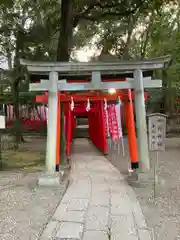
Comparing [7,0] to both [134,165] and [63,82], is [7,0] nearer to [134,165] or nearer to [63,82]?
[63,82]

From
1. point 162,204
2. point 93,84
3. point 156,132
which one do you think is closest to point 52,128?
point 93,84

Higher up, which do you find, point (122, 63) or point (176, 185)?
point (122, 63)

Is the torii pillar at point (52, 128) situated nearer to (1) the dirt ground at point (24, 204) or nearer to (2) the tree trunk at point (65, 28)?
(1) the dirt ground at point (24, 204)

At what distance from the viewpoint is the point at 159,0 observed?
9.76m

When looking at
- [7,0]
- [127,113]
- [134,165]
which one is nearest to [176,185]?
[134,165]

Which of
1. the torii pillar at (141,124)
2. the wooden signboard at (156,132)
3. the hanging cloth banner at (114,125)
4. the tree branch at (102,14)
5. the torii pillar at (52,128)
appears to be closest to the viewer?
the wooden signboard at (156,132)

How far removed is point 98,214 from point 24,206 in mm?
1525

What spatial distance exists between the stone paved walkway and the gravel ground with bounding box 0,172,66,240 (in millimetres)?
188

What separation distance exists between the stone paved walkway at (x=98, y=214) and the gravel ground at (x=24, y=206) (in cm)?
19

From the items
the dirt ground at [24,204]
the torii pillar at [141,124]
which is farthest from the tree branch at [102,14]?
the dirt ground at [24,204]

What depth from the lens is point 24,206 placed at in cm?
582

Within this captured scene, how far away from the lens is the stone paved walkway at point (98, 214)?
4289 millimetres

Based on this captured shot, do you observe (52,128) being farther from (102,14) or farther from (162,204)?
(102,14)

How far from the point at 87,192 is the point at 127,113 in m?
2.97
